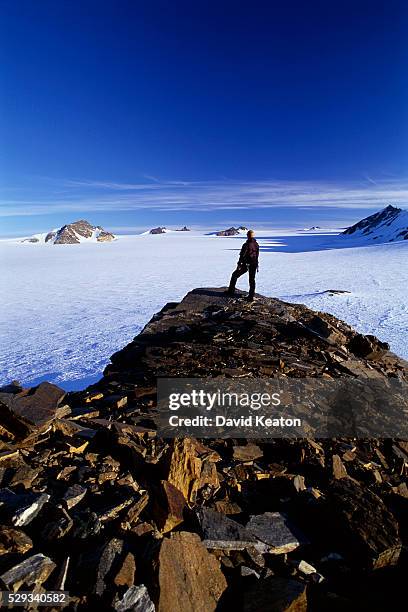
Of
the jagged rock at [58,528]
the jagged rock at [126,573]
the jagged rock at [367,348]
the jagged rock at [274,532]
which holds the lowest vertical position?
the jagged rock at [367,348]

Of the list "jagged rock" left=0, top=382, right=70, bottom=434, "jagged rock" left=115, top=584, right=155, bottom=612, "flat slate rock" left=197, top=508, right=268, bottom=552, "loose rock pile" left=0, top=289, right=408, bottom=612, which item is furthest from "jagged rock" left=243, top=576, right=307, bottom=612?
"jagged rock" left=0, top=382, right=70, bottom=434

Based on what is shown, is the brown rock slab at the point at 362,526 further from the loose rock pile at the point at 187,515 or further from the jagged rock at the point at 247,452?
the jagged rock at the point at 247,452

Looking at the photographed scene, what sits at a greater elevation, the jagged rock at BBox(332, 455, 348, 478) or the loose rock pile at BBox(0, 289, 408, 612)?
the loose rock pile at BBox(0, 289, 408, 612)

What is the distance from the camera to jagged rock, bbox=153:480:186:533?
280 cm

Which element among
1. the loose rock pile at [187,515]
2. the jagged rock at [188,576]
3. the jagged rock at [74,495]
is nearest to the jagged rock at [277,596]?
the loose rock pile at [187,515]

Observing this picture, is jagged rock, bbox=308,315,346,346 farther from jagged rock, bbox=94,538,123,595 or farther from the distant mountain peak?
the distant mountain peak

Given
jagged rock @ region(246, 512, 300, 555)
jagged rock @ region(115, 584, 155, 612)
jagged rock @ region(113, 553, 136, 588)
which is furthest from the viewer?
jagged rock @ region(246, 512, 300, 555)

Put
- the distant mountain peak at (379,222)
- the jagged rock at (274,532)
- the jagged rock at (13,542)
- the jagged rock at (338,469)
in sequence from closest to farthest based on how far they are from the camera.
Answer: the jagged rock at (13,542), the jagged rock at (274,532), the jagged rock at (338,469), the distant mountain peak at (379,222)

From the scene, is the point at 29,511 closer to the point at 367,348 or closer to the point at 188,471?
the point at 188,471

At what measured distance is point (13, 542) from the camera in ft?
8.13

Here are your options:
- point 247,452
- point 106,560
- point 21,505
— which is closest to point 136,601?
point 106,560

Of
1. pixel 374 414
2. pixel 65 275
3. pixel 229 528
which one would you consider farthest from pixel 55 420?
pixel 65 275

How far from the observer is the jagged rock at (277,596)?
7.25 feet

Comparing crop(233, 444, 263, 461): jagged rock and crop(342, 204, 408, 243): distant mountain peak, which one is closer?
crop(233, 444, 263, 461): jagged rock
